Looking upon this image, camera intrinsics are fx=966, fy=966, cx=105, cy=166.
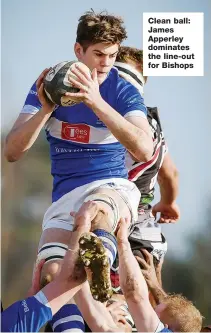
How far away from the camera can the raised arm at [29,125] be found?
5.88 metres

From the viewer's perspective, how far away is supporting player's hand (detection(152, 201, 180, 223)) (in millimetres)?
7656

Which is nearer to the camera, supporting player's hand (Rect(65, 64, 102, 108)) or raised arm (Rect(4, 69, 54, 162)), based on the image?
supporting player's hand (Rect(65, 64, 102, 108))

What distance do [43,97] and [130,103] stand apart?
601 millimetres

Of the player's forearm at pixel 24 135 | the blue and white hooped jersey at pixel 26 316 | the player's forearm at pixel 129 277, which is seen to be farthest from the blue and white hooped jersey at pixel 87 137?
the blue and white hooped jersey at pixel 26 316

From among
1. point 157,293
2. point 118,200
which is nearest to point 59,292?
point 118,200

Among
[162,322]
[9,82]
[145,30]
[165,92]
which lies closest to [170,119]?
[165,92]

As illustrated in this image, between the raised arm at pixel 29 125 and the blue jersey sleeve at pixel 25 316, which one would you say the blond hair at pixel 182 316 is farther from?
the raised arm at pixel 29 125

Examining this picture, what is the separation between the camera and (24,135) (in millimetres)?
6016

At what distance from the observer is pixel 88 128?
6203 mm

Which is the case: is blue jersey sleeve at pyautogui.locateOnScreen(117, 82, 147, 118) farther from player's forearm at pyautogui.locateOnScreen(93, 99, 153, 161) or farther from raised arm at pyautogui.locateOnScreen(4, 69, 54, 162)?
raised arm at pyautogui.locateOnScreen(4, 69, 54, 162)

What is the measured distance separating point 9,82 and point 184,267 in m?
1.95

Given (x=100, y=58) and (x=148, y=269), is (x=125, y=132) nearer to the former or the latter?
(x=100, y=58)

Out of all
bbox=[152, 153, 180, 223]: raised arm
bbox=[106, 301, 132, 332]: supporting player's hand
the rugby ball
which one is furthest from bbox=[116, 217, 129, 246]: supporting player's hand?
bbox=[152, 153, 180, 223]: raised arm

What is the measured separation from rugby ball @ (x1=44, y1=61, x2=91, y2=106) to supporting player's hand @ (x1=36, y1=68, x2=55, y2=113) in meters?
0.06
